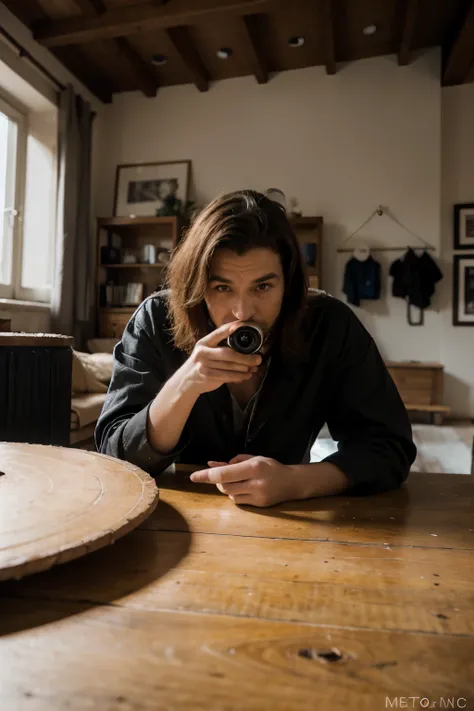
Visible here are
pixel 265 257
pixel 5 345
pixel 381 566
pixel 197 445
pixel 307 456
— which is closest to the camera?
pixel 381 566

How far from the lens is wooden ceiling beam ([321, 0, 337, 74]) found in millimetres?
3628

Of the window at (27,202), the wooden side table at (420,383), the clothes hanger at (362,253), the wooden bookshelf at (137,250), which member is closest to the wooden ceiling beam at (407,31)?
the wooden bookshelf at (137,250)

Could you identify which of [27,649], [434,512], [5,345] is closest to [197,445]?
[434,512]

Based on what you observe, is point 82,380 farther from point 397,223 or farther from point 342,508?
point 397,223

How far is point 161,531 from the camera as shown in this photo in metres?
0.61

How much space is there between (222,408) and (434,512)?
1.63 feet

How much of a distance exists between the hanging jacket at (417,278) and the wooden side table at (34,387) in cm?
325

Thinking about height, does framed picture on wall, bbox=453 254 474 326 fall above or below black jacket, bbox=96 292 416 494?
above

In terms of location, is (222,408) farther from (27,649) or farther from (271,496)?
(27,649)

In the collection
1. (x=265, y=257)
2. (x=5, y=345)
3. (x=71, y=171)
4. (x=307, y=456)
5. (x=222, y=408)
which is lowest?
(x=307, y=456)

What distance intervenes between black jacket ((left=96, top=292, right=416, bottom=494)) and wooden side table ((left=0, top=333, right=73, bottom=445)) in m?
1.18

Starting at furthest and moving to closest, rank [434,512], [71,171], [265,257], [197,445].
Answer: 1. [71,171]
2. [197,445]
3. [265,257]
4. [434,512]

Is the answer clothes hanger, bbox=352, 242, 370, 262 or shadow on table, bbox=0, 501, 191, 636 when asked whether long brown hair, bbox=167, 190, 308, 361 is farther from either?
clothes hanger, bbox=352, 242, 370, 262

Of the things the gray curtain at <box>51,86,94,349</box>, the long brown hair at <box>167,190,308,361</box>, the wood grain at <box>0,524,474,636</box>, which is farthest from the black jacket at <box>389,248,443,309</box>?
the wood grain at <box>0,524,474,636</box>
